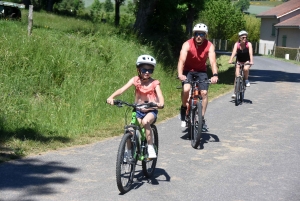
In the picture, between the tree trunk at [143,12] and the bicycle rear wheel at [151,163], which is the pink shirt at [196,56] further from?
the tree trunk at [143,12]

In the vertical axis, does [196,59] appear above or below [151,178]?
above

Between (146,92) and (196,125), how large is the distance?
2.50 m

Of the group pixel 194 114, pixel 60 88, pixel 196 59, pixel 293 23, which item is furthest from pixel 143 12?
pixel 293 23

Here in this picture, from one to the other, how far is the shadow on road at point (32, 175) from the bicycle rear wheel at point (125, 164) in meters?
0.81

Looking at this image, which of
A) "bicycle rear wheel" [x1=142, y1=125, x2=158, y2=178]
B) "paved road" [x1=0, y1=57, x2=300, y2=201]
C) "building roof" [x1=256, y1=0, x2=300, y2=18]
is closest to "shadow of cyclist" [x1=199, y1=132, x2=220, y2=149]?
"paved road" [x1=0, y1=57, x2=300, y2=201]

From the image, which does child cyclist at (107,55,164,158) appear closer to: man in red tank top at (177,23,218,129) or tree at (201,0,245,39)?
man in red tank top at (177,23,218,129)

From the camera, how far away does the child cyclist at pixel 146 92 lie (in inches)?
283

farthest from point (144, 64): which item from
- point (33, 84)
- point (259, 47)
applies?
point (259, 47)

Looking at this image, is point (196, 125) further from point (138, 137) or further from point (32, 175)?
point (32, 175)

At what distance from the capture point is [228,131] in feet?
37.2

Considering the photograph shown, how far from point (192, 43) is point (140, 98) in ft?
9.42

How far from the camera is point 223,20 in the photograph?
84.0 metres

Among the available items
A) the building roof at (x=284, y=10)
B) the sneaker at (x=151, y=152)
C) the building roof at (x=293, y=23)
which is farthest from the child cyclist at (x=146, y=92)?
the building roof at (x=284, y=10)

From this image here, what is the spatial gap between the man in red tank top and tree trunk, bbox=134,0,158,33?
41.4 feet
